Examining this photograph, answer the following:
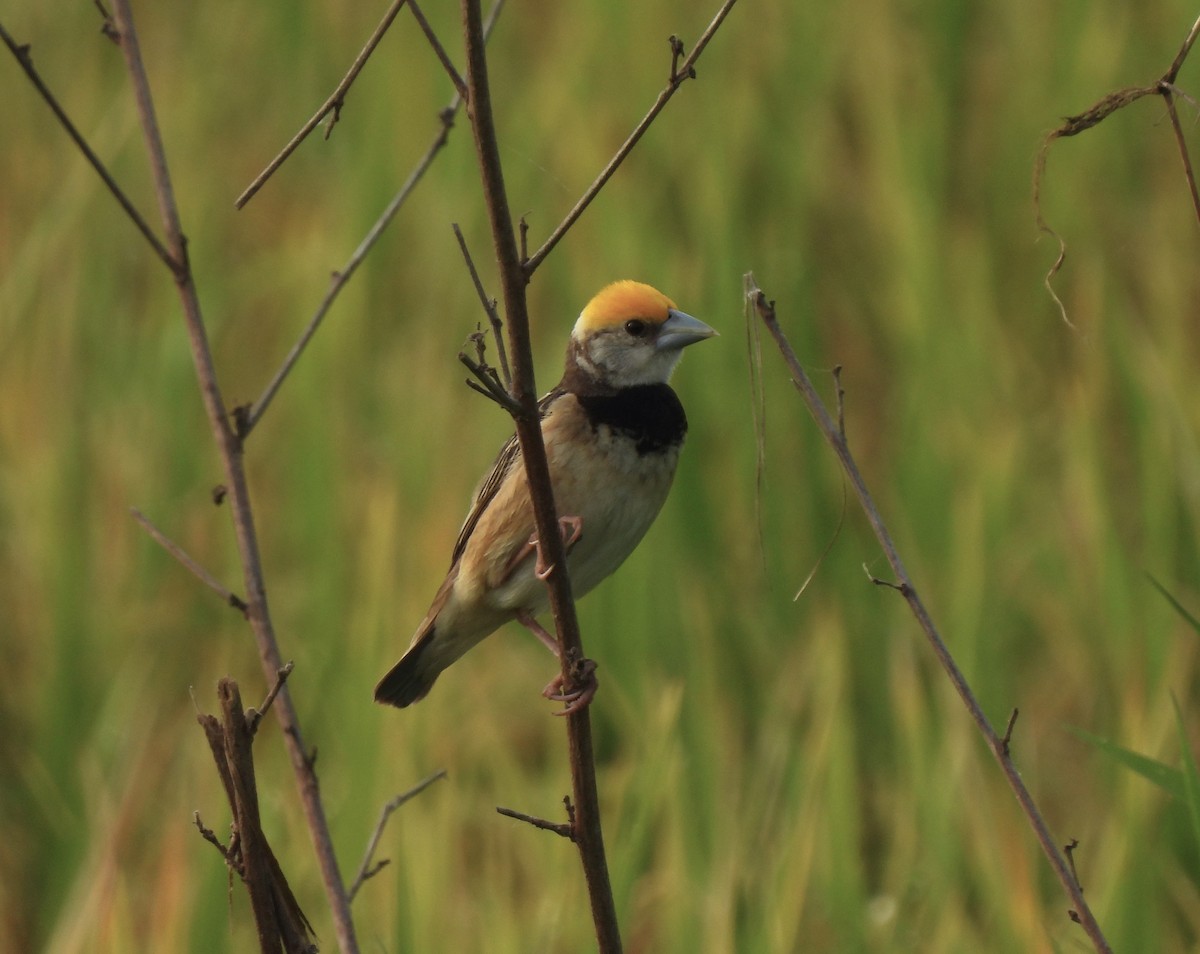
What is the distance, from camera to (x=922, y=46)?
5457 millimetres

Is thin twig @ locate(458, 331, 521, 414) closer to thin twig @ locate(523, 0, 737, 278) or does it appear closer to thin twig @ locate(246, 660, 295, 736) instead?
thin twig @ locate(523, 0, 737, 278)

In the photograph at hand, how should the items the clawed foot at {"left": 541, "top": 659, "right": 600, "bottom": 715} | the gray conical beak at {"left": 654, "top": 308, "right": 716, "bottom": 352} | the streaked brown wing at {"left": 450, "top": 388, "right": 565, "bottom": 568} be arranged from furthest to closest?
the streaked brown wing at {"left": 450, "top": 388, "right": 565, "bottom": 568} < the gray conical beak at {"left": 654, "top": 308, "right": 716, "bottom": 352} < the clawed foot at {"left": 541, "top": 659, "right": 600, "bottom": 715}

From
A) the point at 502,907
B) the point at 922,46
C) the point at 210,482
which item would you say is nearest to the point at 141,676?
the point at 210,482

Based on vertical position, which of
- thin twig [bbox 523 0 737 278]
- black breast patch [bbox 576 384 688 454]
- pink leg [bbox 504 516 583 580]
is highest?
thin twig [bbox 523 0 737 278]

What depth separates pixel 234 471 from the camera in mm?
1725

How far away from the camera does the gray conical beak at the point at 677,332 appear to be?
3.03 meters

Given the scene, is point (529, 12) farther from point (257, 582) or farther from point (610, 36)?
point (257, 582)

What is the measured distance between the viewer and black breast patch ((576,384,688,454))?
3.09 m

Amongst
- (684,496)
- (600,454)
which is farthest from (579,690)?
(684,496)

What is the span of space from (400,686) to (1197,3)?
3.04m

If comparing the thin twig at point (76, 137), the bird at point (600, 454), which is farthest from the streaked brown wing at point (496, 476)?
the thin twig at point (76, 137)

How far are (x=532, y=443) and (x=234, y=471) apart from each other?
0.98ft

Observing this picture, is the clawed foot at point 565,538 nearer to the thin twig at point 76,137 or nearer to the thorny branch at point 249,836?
the thorny branch at point 249,836

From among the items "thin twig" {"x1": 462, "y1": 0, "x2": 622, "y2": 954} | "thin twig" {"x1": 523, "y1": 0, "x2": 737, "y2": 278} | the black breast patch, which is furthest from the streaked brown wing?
"thin twig" {"x1": 523, "y1": 0, "x2": 737, "y2": 278}
